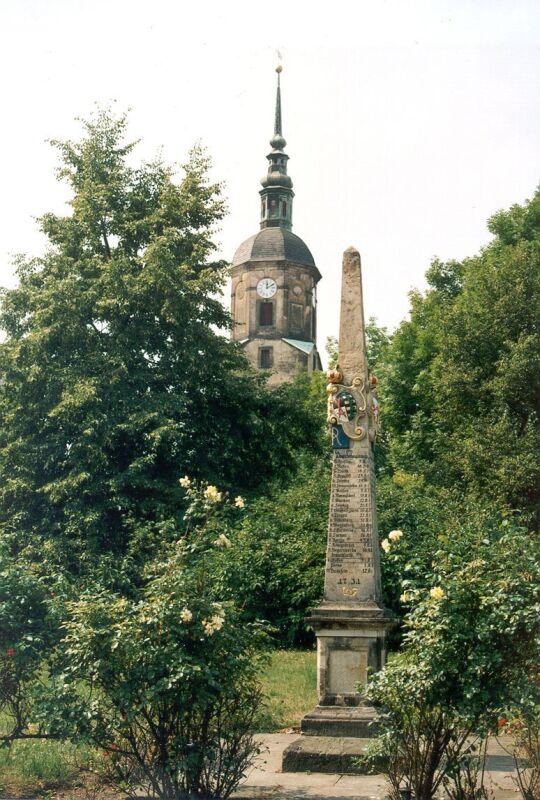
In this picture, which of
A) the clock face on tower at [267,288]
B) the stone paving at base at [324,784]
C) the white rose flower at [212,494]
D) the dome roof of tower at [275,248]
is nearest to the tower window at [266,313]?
the clock face on tower at [267,288]

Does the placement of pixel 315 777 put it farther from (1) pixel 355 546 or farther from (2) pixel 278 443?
(2) pixel 278 443

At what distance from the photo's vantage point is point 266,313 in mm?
79688

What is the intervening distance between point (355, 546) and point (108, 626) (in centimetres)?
398

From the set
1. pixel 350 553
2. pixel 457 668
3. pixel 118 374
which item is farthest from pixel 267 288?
pixel 457 668

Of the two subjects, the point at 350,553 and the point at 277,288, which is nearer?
the point at 350,553

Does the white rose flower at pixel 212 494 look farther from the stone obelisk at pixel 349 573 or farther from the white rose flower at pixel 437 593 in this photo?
the stone obelisk at pixel 349 573

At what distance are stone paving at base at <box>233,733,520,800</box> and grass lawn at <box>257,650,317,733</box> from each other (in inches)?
37.6

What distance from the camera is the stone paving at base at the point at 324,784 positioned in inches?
323

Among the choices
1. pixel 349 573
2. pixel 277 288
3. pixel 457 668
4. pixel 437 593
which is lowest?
pixel 457 668

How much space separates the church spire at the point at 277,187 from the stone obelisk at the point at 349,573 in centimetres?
6881

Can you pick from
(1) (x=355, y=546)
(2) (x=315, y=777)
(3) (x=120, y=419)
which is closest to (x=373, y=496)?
(1) (x=355, y=546)

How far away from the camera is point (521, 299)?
28156 millimetres

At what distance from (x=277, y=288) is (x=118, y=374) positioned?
187 feet

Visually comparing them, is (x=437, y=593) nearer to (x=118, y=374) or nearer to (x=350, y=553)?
(x=350, y=553)
